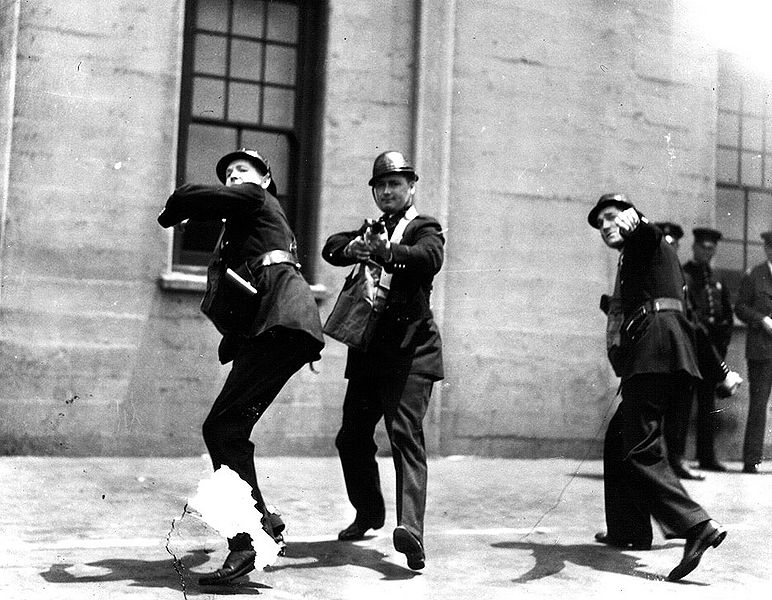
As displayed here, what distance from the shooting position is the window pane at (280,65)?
10.1 m

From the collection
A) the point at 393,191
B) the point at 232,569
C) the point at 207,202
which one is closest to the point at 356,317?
the point at 393,191

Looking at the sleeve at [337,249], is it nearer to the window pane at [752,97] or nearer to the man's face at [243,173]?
the man's face at [243,173]

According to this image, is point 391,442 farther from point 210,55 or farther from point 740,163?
point 740,163

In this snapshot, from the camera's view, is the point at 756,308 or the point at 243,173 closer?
the point at 243,173

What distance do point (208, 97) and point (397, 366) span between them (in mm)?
4786

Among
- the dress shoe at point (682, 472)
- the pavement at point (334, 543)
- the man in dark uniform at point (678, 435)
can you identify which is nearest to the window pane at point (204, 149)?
the pavement at point (334, 543)

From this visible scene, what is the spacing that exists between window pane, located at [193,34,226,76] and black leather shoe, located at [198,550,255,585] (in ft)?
18.8

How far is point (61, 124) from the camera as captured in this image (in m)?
9.02

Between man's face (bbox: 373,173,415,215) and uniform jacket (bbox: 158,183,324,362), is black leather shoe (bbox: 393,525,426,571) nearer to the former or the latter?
uniform jacket (bbox: 158,183,324,362)

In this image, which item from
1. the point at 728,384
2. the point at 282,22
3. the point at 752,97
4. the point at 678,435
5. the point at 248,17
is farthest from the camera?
the point at 752,97

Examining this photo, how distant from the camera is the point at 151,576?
533cm

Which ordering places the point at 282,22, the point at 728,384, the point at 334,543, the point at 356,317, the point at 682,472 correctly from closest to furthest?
the point at 356,317 → the point at 334,543 → the point at 728,384 → the point at 682,472 → the point at 282,22

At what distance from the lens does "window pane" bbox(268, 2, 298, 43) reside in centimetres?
1015

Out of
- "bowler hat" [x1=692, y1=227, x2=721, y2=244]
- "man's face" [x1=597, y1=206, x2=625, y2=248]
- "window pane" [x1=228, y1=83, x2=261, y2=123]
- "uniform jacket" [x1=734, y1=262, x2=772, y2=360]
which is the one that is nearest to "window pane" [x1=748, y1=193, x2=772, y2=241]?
"bowler hat" [x1=692, y1=227, x2=721, y2=244]
